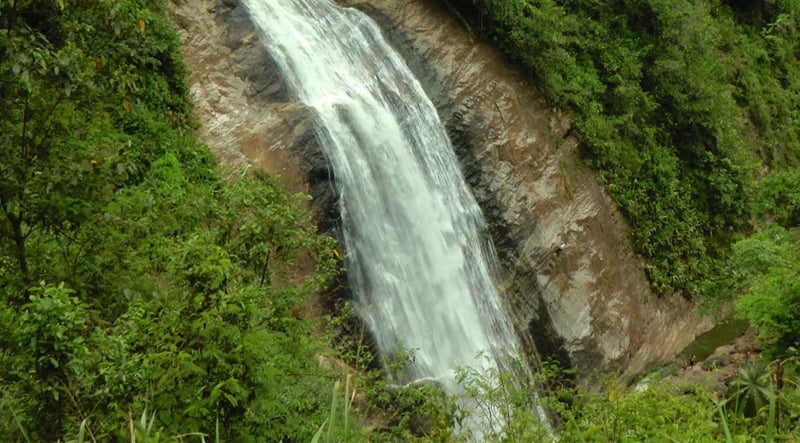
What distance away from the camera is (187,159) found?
1116 centimetres

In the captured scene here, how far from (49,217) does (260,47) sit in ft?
28.6

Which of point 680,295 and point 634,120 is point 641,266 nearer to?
point 680,295

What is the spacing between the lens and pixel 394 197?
1317 cm

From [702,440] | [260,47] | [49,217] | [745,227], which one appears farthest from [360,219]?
[745,227]

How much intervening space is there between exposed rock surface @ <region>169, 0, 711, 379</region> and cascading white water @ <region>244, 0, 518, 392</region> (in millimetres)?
553

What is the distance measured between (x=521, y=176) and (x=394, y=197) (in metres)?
4.18

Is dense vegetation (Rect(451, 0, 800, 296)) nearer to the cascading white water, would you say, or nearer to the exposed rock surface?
the exposed rock surface

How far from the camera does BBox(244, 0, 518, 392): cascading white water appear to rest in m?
12.1

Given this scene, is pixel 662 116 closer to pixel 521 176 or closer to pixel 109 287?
pixel 521 176

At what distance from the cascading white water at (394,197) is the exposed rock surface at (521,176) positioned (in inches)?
21.8

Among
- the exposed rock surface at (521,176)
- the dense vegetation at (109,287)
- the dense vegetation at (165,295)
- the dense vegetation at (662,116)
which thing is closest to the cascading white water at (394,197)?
the exposed rock surface at (521,176)

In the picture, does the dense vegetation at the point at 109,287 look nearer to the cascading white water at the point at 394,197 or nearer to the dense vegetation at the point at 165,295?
the dense vegetation at the point at 165,295

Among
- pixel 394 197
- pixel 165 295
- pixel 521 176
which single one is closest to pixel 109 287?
pixel 165 295

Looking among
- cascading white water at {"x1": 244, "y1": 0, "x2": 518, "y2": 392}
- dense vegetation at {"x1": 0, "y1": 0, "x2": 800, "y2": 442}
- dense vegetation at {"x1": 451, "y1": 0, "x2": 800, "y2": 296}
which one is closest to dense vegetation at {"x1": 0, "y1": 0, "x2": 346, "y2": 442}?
dense vegetation at {"x1": 0, "y1": 0, "x2": 800, "y2": 442}
